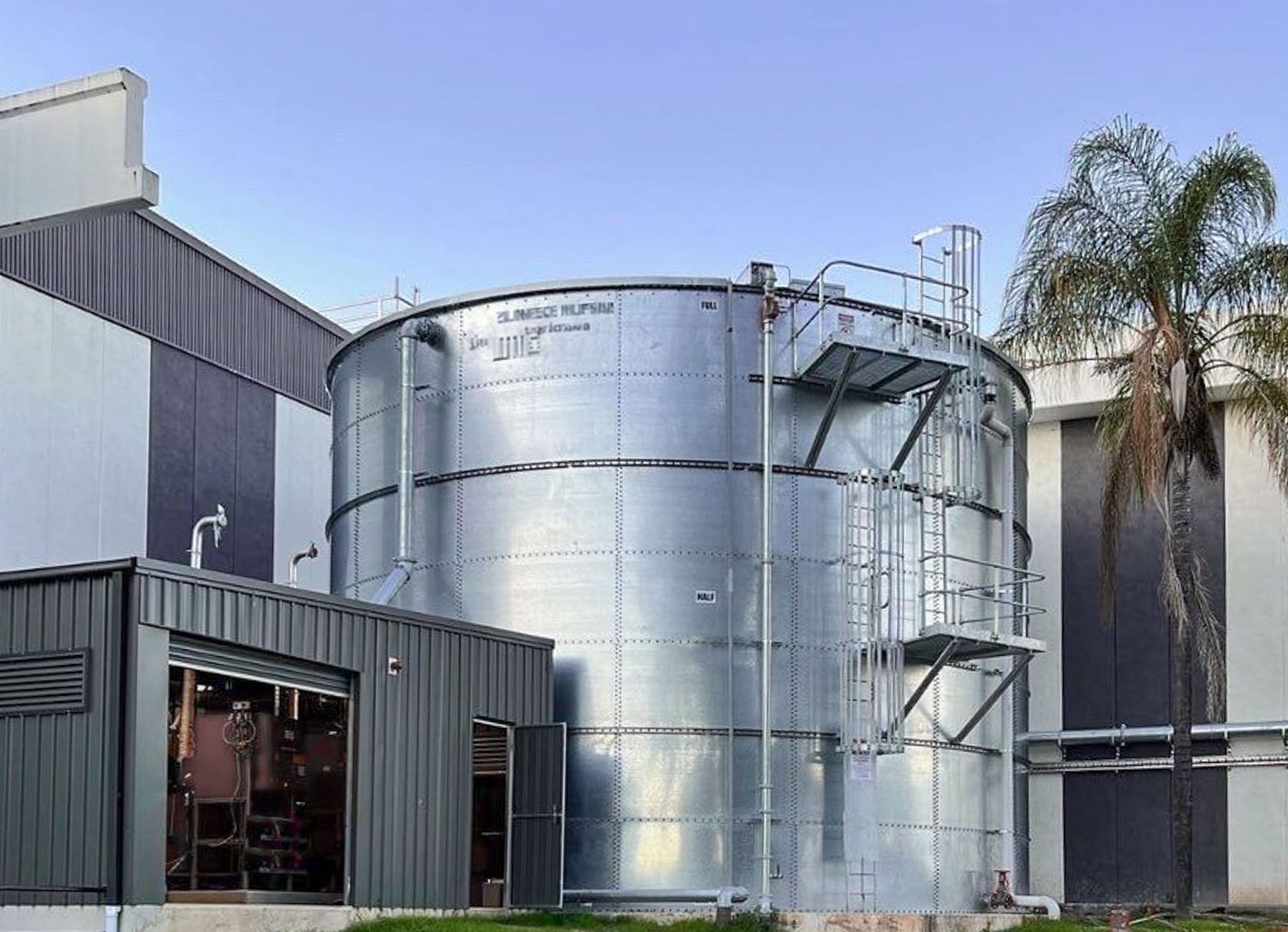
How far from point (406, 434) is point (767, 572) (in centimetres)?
548

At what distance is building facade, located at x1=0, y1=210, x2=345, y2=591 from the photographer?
33.8 m

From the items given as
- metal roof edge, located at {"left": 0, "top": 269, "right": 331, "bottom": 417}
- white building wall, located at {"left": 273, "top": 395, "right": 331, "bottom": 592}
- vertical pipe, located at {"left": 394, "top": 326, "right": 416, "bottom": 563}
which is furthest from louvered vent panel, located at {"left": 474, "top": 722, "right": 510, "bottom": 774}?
white building wall, located at {"left": 273, "top": 395, "right": 331, "bottom": 592}

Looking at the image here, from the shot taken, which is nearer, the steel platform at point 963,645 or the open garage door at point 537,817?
the open garage door at point 537,817

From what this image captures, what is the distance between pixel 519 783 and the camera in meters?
22.7

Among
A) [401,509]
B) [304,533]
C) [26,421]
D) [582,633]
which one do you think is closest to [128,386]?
[26,421]

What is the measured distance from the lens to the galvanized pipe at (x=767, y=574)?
22.4 m

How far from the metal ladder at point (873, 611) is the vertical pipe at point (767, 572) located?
1.03m

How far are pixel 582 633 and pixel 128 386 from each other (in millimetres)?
17152

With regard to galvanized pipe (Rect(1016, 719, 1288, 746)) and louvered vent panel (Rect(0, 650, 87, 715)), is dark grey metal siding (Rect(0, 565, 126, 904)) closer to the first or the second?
louvered vent panel (Rect(0, 650, 87, 715))

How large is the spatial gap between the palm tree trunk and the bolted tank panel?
9.04 ft

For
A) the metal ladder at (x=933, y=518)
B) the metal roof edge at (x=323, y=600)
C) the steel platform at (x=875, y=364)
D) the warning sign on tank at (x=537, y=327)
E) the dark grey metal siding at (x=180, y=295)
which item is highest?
the dark grey metal siding at (x=180, y=295)

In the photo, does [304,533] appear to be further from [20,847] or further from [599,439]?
[20,847]

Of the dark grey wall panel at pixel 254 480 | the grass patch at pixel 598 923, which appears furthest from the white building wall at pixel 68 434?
the grass patch at pixel 598 923

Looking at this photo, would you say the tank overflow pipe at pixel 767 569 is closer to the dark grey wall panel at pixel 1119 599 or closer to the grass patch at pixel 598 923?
the grass patch at pixel 598 923
